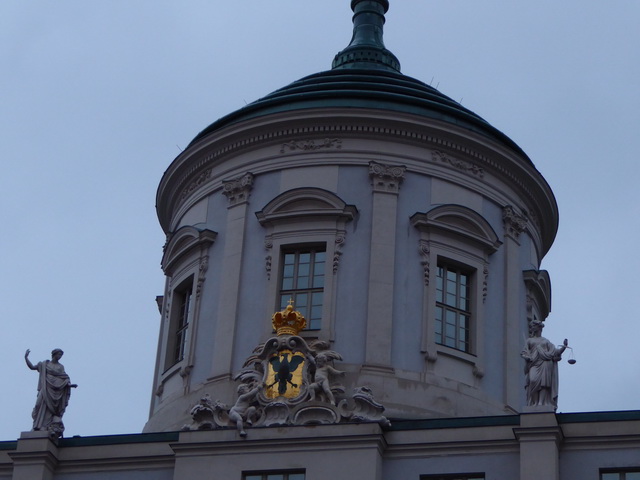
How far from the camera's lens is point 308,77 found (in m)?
56.2

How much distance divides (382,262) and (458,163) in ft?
14.8

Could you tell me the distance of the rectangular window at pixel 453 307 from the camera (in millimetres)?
50062

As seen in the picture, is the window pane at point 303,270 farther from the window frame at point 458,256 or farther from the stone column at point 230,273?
the window frame at point 458,256

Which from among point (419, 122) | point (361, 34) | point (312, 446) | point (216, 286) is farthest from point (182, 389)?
point (361, 34)

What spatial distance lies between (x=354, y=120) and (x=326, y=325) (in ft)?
22.2

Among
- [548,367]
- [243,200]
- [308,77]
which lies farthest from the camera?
[308,77]

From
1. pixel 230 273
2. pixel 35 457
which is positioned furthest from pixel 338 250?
pixel 35 457

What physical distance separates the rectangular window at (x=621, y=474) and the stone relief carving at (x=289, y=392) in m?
5.76

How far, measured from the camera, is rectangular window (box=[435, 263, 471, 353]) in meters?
50.1

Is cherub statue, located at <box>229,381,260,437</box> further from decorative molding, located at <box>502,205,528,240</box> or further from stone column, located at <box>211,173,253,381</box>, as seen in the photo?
decorative molding, located at <box>502,205,528,240</box>

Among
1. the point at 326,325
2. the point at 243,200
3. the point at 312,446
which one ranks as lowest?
the point at 312,446

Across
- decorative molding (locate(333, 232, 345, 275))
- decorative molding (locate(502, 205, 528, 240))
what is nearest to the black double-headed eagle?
decorative molding (locate(333, 232, 345, 275))

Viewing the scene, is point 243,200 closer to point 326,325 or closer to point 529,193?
point 326,325

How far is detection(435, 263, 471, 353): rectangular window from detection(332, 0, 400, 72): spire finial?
967cm
